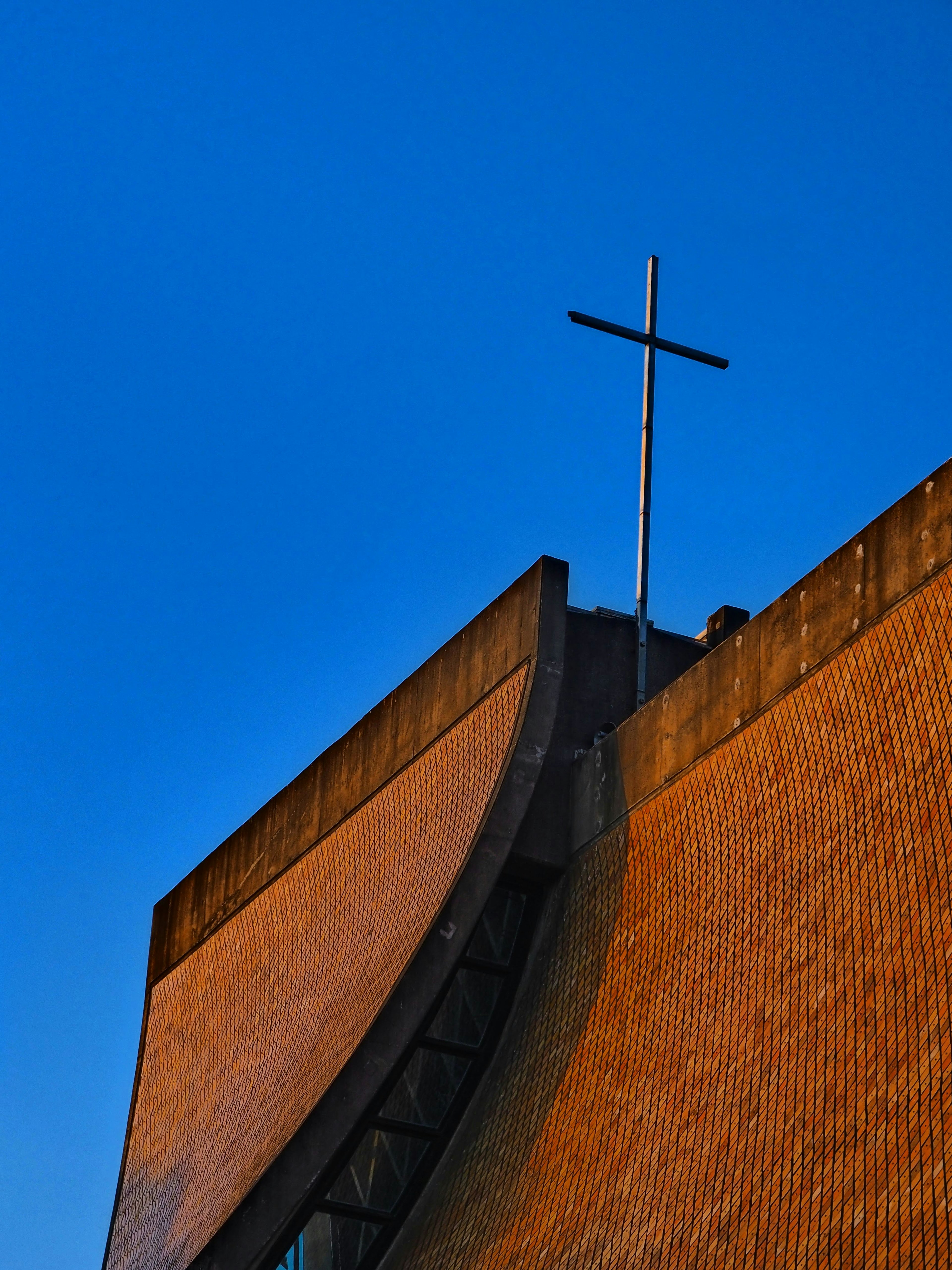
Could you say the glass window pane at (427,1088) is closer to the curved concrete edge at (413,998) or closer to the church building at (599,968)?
the church building at (599,968)

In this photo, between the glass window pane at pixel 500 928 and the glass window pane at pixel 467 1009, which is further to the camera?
the glass window pane at pixel 500 928

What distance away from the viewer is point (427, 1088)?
18016mm

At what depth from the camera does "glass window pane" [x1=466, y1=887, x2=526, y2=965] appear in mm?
18203

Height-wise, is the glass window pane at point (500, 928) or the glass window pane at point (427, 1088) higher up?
the glass window pane at point (500, 928)

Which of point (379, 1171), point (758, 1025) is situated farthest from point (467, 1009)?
point (758, 1025)

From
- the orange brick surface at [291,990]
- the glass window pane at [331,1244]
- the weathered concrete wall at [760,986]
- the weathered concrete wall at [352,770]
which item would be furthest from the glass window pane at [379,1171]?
the weathered concrete wall at [352,770]

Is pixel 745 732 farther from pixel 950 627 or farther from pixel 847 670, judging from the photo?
pixel 950 627

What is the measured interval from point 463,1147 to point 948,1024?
691 centimetres

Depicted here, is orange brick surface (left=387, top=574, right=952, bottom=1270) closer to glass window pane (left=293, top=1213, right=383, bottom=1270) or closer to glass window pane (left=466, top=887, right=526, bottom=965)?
glass window pane (left=293, top=1213, right=383, bottom=1270)

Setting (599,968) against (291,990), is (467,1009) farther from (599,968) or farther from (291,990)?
(291,990)

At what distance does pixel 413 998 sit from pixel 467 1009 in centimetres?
149

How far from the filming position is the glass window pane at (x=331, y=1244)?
17312 mm

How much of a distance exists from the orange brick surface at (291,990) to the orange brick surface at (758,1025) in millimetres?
1367

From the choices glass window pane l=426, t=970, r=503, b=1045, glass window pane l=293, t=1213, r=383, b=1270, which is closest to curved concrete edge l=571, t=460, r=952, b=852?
glass window pane l=426, t=970, r=503, b=1045
